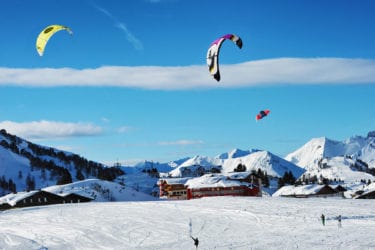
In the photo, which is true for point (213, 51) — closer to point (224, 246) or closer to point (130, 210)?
point (224, 246)

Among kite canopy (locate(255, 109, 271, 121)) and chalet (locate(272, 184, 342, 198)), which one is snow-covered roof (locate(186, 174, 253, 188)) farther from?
kite canopy (locate(255, 109, 271, 121))

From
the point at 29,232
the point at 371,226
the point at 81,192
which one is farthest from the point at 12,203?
the point at 371,226

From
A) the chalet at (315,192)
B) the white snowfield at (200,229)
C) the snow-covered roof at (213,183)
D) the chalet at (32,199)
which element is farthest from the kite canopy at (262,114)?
the chalet at (315,192)

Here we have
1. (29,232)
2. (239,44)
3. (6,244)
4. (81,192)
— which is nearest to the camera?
(239,44)

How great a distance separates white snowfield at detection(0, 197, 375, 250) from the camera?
35844 millimetres

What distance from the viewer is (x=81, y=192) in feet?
392

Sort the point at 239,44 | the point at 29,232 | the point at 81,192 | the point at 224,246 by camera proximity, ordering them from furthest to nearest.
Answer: the point at 81,192 < the point at 29,232 < the point at 239,44 < the point at 224,246

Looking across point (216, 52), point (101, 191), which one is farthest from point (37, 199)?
point (216, 52)

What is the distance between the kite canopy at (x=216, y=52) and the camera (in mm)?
37031

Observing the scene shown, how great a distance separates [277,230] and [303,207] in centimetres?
1860

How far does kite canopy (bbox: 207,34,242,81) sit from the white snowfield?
11.4 metres

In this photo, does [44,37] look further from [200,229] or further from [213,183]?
[213,183]

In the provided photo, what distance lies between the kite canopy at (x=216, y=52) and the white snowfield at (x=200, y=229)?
37.5 feet

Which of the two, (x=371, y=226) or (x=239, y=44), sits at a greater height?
(x=239, y=44)
